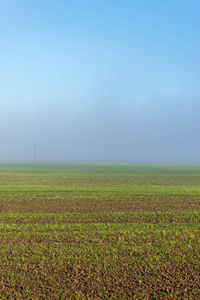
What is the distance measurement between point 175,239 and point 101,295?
12.0 ft

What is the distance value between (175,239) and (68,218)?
3.88 metres

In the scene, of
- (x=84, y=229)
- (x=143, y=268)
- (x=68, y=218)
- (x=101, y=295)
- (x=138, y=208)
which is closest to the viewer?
(x=101, y=295)

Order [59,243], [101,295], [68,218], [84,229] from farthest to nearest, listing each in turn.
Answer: [68,218] → [84,229] → [59,243] → [101,295]

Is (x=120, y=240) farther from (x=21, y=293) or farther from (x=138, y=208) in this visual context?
(x=138, y=208)

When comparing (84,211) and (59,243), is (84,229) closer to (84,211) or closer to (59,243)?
(59,243)

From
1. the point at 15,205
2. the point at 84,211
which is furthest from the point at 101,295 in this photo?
the point at 15,205

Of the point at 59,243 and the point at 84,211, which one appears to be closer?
the point at 59,243

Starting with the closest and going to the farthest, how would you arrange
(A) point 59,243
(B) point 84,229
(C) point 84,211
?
(A) point 59,243 < (B) point 84,229 < (C) point 84,211

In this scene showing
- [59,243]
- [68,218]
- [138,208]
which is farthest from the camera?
[138,208]

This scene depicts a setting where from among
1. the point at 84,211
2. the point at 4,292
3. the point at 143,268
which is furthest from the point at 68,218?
the point at 4,292

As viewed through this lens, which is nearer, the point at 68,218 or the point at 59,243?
the point at 59,243

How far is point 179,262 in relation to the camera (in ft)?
20.7

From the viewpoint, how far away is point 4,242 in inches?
299

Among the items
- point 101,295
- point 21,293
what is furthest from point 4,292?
point 101,295
